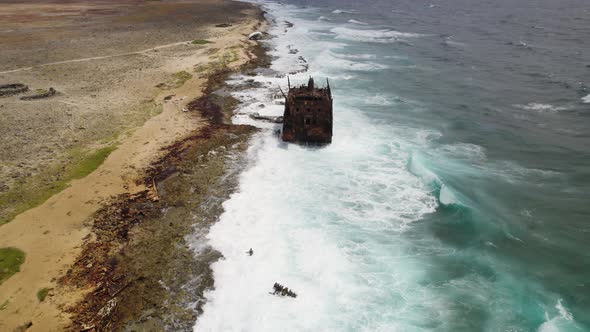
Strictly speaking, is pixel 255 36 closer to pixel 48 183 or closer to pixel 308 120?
pixel 308 120

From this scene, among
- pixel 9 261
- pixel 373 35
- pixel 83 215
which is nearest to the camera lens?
pixel 9 261

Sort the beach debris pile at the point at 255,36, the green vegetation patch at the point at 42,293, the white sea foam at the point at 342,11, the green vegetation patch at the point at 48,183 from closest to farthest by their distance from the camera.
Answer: the green vegetation patch at the point at 42,293
the green vegetation patch at the point at 48,183
the beach debris pile at the point at 255,36
the white sea foam at the point at 342,11

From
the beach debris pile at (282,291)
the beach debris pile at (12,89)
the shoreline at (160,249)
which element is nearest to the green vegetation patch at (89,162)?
the shoreline at (160,249)

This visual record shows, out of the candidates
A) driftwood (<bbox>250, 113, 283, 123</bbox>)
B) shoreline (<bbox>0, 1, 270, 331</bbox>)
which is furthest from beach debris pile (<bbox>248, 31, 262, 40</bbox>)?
driftwood (<bbox>250, 113, 283, 123</bbox>)

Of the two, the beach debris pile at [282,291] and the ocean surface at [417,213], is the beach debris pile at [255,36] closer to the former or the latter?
the ocean surface at [417,213]

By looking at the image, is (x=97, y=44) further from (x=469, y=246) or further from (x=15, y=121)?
(x=469, y=246)

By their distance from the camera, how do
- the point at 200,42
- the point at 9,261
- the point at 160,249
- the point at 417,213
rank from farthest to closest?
the point at 200,42
the point at 417,213
the point at 160,249
the point at 9,261

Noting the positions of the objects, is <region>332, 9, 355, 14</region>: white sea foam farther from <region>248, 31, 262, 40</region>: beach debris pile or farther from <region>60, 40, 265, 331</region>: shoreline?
<region>60, 40, 265, 331</region>: shoreline

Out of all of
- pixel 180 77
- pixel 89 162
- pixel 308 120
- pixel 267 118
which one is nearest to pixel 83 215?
pixel 89 162
